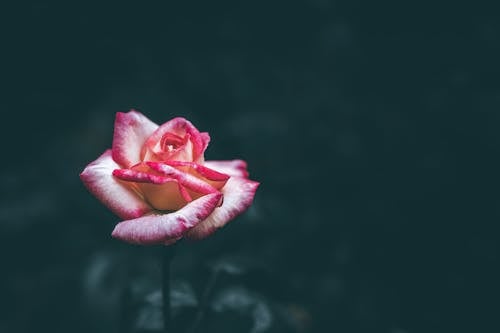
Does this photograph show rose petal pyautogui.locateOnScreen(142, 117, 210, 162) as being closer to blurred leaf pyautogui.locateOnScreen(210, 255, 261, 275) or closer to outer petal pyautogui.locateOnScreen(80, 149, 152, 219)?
outer petal pyautogui.locateOnScreen(80, 149, 152, 219)

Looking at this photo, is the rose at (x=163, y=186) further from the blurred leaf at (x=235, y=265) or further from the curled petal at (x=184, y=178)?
the blurred leaf at (x=235, y=265)

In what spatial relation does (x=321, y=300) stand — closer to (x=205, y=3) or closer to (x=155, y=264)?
(x=155, y=264)

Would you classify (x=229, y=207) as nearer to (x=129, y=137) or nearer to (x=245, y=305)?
(x=129, y=137)

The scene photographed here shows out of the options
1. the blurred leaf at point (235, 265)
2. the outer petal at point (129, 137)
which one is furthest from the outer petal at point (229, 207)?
the blurred leaf at point (235, 265)

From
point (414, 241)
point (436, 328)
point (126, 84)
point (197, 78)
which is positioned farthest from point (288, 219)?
point (126, 84)

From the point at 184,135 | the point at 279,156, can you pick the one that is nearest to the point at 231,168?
the point at 184,135

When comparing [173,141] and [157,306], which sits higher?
[173,141]

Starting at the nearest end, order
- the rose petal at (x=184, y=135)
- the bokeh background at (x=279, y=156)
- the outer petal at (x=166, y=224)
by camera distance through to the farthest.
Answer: the outer petal at (x=166, y=224) < the rose petal at (x=184, y=135) < the bokeh background at (x=279, y=156)
